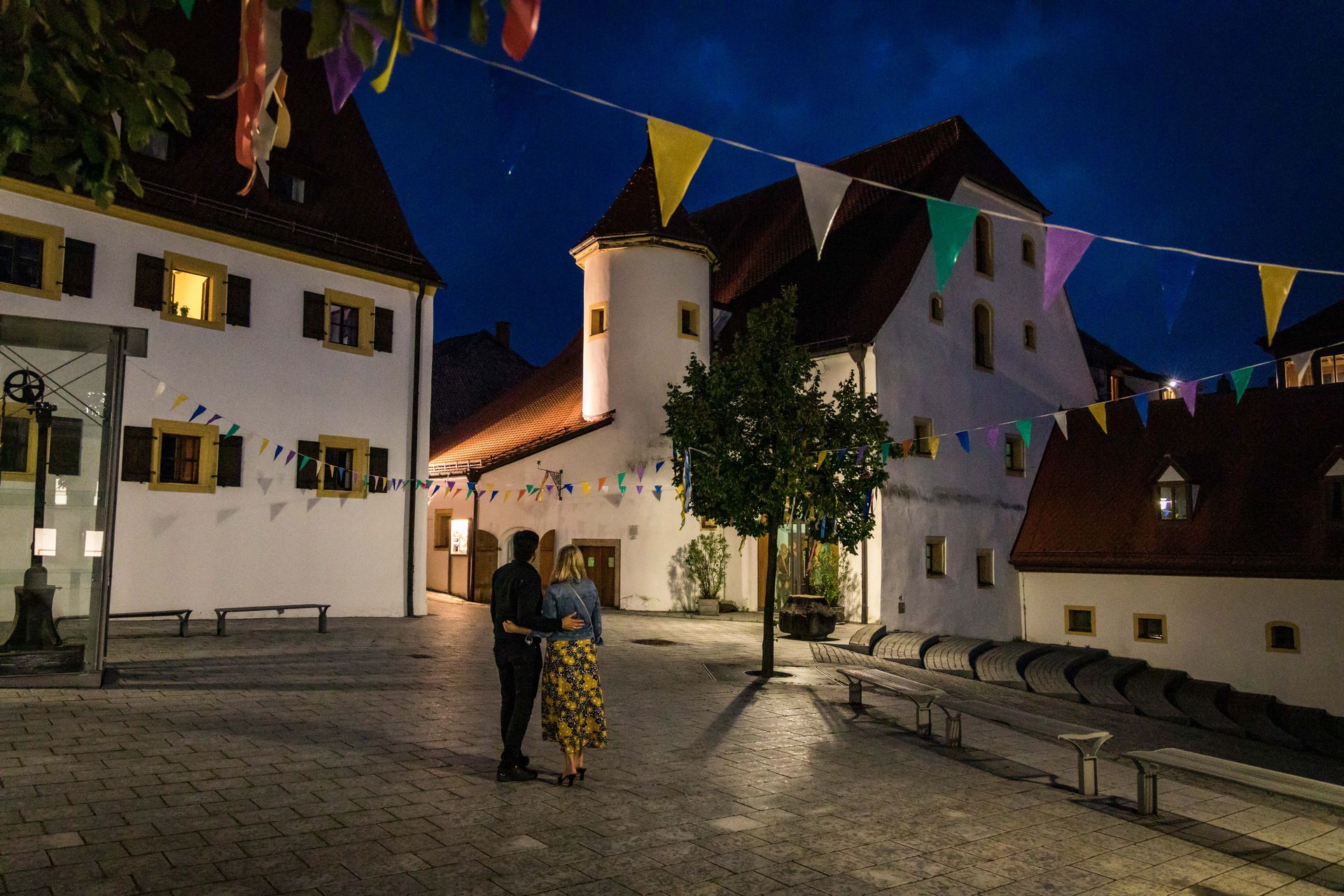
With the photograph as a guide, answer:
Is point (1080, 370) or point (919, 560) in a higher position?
point (1080, 370)

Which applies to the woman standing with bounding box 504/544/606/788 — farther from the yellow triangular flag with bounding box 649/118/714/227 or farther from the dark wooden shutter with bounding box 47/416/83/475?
the dark wooden shutter with bounding box 47/416/83/475

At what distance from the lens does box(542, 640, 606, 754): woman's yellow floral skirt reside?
6902mm

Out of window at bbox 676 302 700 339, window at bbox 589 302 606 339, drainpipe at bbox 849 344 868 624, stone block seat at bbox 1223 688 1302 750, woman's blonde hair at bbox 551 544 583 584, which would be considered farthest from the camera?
window at bbox 589 302 606 339

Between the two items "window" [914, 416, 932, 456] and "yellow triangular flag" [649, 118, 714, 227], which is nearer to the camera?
"yellow triangular flag" [649, 118, 714, 227]

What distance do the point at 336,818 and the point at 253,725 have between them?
10.7ft

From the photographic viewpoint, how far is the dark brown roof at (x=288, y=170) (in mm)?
18516

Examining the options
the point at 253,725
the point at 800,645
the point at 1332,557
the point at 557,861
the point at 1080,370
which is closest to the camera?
the point at 557,861

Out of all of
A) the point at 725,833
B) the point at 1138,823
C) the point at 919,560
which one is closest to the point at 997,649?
the point at 919,560

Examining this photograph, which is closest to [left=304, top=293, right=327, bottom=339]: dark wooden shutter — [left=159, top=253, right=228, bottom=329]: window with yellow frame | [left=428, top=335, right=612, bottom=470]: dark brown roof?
[left=159, top=253, right=228, bottom=329]: window with yellow frame

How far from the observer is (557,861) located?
5211 millimetres

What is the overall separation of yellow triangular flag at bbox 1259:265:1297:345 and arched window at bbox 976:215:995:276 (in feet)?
61.8

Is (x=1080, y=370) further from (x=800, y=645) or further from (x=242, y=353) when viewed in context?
(x=242, y=353)

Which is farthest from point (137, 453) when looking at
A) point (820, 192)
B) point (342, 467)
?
point (820, 192)

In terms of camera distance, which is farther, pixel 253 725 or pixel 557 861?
pixel 253 725
